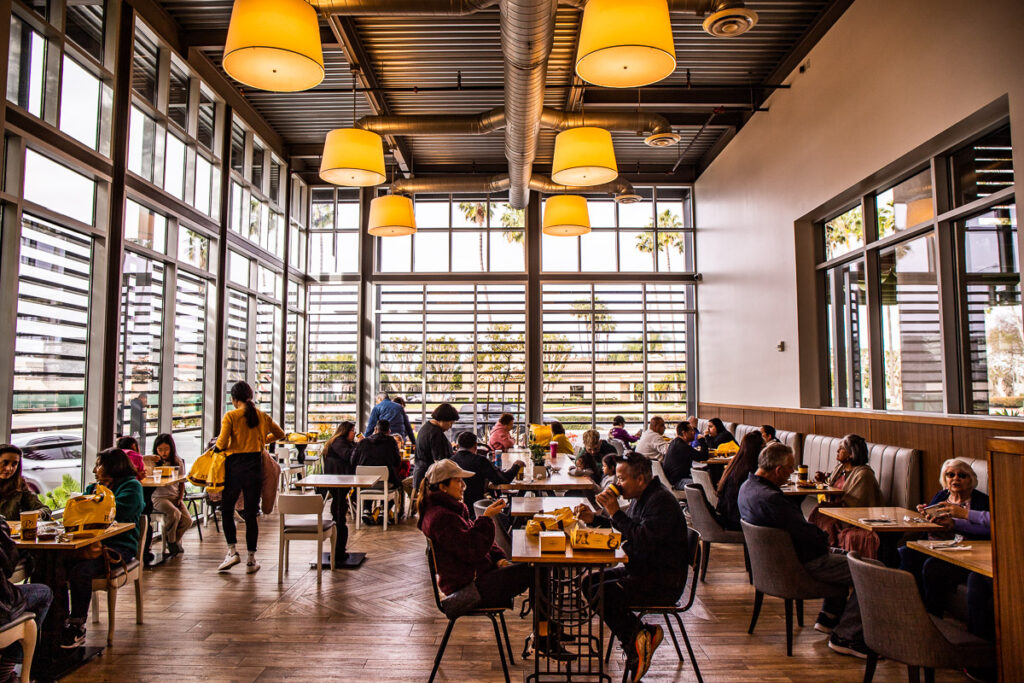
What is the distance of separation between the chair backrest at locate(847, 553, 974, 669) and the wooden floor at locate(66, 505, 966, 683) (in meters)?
0.94

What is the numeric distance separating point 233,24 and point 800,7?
22.7ft

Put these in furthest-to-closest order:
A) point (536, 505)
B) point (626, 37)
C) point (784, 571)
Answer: point (536, 505) < point (784, 571) < point (626, 37)

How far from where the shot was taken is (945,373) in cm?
638

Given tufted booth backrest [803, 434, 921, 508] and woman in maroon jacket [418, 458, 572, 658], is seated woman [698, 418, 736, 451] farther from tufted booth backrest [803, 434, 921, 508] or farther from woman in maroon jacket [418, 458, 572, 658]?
woman in maroon jacket [418, 458, 572, 658]

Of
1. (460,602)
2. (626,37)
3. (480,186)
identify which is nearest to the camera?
(460,602)

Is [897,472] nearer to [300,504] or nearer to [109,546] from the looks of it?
[300,504]

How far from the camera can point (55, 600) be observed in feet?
13.3

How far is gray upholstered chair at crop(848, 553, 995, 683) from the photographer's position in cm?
295

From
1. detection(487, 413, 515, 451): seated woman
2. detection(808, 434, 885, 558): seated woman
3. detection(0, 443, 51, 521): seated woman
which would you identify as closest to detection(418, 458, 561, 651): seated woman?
detection(808, 434, 885, 558): seated woman

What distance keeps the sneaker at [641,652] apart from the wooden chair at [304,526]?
3.04 m

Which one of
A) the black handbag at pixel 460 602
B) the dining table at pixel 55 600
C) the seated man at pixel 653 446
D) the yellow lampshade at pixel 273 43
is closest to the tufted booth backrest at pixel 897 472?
the seated man at pixel 653 446

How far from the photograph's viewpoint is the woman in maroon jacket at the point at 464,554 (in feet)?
12.2

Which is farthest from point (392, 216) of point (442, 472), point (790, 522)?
point (790, 522)

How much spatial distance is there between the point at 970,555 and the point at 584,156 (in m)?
4.15
